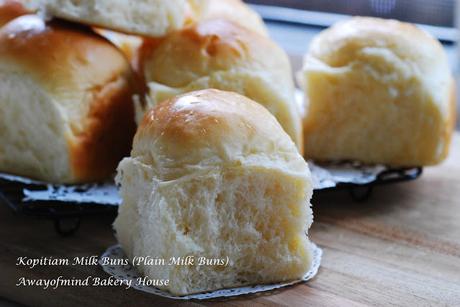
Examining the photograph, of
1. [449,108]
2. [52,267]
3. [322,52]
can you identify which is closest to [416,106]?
[449,108]

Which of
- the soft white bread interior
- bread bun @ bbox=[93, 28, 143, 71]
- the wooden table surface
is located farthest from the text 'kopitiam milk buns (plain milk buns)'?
the wooden table surface

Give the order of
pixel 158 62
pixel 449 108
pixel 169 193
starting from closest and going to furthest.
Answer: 1. pixel 169 193
2. pixel 158 62
3. pixel 449 108

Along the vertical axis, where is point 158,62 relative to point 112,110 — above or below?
above

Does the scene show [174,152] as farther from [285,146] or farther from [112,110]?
[112,110]

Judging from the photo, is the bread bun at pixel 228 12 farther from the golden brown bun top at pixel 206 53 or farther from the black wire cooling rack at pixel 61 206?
the black wire cooling rack at pixel 61 206

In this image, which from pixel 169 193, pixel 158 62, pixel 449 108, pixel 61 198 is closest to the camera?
pixel 169 193

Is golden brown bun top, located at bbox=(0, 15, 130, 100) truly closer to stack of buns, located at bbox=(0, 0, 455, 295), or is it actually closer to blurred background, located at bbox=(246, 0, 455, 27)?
stack of buns, located at bbox=(0, 0, 455, 295)

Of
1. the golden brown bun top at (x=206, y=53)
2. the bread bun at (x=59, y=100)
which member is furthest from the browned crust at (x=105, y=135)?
the golden brown bun top at (x=206, y=53)

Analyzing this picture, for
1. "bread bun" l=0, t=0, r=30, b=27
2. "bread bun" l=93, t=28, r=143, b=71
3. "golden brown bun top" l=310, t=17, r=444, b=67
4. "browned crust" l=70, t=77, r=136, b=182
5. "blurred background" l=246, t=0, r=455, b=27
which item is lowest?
"blurred background" l=246, t=0, r=455, b=27
